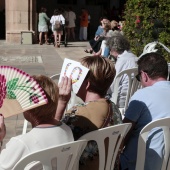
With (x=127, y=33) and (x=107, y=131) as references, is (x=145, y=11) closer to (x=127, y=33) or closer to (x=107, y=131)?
(x=127, y=33)

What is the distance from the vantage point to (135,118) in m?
3.45

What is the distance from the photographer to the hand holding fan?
2508 millimetres

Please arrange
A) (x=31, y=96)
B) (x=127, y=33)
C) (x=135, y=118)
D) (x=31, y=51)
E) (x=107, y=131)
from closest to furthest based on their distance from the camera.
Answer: (x=31, y=96) < (x=107, y=131) < (x=135, y=118) < (x=127, y=33) < (x=31, y=51)

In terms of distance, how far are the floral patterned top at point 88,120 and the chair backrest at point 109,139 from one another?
0.08m

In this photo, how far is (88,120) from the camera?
3.06 meters

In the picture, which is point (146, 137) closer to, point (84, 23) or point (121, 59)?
point (121, 59)

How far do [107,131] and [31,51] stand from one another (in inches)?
586

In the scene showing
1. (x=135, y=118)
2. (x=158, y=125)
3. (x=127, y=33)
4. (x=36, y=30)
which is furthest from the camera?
(x=36, y=30)

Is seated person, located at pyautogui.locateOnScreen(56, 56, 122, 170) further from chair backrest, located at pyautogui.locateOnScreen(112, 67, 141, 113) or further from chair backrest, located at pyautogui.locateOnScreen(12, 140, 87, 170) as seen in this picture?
chair backrest, located at pyautogui.locateOnScreen(112, 67, 141, 113)

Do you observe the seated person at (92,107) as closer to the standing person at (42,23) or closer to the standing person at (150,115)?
the standing person at (150,115)

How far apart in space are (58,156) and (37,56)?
13.4 m

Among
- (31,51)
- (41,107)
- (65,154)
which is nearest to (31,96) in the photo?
(41,107)

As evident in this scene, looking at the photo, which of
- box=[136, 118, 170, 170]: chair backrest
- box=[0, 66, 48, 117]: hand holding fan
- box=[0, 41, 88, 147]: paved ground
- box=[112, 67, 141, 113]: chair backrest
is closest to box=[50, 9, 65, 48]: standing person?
box=[0, 41, 88, 147]: paved ground

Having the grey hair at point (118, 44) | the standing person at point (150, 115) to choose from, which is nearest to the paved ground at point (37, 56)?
the grey hair at point (118, 44)
